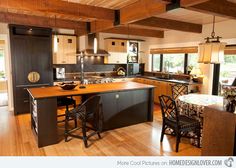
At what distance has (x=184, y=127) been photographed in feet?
10.2

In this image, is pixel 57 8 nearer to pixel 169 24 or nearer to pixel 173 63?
pixel 169 24

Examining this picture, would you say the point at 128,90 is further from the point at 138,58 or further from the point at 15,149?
the point at 138,58

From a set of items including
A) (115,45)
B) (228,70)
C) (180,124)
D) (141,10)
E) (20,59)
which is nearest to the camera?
(180,124)

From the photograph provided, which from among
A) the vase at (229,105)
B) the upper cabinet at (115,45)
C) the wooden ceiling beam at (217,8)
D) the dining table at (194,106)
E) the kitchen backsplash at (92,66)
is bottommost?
the dining table at (194,106)

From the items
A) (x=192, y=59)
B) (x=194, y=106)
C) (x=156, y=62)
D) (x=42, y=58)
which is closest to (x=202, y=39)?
(x=192, y=59)

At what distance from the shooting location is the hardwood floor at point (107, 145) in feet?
9.96

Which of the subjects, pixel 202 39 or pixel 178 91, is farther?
pixel 202 39

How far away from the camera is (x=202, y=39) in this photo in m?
5.23

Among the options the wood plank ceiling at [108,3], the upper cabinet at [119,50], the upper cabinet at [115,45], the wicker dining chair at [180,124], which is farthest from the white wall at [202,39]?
the wood plank ceiling at [108,3]

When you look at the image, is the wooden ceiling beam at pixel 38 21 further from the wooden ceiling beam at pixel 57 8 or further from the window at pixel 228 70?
the window at pixel 228 70

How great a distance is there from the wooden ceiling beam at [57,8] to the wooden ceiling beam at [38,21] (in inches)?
35.1

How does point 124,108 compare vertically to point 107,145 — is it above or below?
above

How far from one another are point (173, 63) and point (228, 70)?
6.41 feet

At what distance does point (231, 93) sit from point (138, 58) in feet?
18.7
